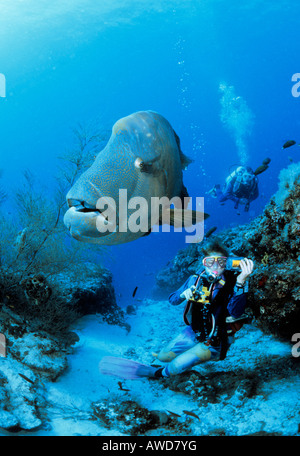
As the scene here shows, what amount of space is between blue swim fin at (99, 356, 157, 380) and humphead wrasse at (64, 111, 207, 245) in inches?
106

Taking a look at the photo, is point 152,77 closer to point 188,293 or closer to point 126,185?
point 188,293

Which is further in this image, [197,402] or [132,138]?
[197,402]

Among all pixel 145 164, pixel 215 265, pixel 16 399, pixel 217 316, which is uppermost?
pixel 145 164

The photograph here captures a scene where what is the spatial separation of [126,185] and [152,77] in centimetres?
6616

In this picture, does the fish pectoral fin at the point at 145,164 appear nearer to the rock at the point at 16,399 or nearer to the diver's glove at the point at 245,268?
the diver's glove at the point at 245,268

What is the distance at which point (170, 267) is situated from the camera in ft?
38.7

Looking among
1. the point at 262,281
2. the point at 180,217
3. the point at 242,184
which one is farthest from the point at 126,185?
the point at 242,184

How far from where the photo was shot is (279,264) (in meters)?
3.42

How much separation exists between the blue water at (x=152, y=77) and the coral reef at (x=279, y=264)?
2665 centimetres

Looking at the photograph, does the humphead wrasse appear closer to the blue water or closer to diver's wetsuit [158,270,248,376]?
diver's wetsuit [158,270,248,376]

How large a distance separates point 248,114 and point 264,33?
35521 millimetres

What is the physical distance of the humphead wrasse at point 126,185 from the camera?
143 centimetres
